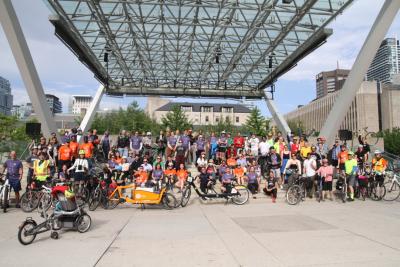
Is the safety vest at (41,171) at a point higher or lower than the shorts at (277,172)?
higher

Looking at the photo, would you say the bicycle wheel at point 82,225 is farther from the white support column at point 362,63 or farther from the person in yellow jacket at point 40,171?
the white support column at point 362,63

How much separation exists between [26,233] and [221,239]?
3.80m

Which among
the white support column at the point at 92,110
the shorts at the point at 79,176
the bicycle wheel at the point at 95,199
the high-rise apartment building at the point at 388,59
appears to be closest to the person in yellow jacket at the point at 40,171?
the shorts at the point at 79,176

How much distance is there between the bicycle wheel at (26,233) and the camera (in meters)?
6.78

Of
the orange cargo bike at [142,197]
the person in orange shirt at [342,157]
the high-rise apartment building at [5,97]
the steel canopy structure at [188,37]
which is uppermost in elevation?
the high-rise apartment building at [5,97]

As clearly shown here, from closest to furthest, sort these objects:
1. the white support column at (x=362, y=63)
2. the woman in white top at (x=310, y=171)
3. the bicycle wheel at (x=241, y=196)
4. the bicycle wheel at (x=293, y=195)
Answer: the bicycle wheel at (x=293, y=195)
the bicycle wheel at (x=241, y=196)
the woman in white top at (x=310, y=171)
the white support column at (x=362, y=63)

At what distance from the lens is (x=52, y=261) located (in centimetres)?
578

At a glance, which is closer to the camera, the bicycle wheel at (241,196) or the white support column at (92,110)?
the bicycle wheel at (241,196)

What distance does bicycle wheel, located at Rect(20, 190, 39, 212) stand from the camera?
10.2 m

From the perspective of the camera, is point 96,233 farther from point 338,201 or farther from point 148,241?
point 338,201

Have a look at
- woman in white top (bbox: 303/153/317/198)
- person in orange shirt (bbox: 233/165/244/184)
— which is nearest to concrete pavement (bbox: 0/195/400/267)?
woman in white top (bbox: 303/153/317/198)

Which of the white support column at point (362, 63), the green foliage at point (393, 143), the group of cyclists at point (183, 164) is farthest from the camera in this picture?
the green foliage at point (393, 143)

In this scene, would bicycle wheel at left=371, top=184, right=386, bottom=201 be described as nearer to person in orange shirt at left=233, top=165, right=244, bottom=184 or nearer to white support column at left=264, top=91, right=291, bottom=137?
person in orange shirt at left=233, top=165, right=244, bottom=184

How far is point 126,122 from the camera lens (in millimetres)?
53594
